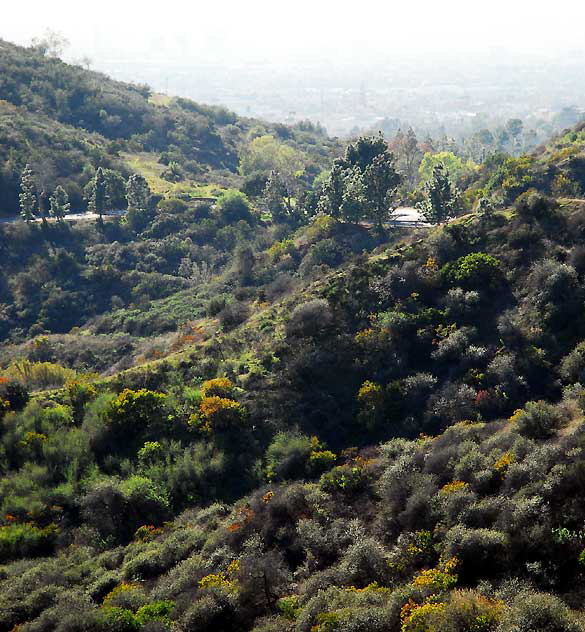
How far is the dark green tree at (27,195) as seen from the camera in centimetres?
8325

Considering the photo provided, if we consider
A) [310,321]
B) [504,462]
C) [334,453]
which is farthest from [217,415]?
[504,462]

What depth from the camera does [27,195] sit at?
83.1 metres

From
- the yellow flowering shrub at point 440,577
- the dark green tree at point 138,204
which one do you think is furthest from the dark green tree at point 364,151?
the yellow flowering shrub at point 440,577

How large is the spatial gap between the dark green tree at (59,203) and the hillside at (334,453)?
2679 cm

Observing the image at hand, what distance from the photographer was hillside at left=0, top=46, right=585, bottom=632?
1983 cm

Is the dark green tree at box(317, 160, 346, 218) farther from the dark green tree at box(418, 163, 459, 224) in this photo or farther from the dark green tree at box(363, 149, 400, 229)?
the dark green tree at box(418, 163, 459, 224)

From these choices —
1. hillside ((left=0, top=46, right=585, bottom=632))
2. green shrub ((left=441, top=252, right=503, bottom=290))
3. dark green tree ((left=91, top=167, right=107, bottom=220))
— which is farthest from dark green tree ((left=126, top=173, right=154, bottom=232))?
green shrub ((left=441, top=252, right=503, bottom=290))

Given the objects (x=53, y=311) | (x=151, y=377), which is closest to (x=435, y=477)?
(x=151, y=377)

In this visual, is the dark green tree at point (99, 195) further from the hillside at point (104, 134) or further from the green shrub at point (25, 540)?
the green shrub at point (25, 540)

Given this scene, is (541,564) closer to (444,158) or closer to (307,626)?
(307,626)

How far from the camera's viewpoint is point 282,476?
32.0m

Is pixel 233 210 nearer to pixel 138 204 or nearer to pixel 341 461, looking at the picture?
pixel 138 204

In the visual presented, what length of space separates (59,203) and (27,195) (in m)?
5.24

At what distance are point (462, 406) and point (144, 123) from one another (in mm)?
115129
